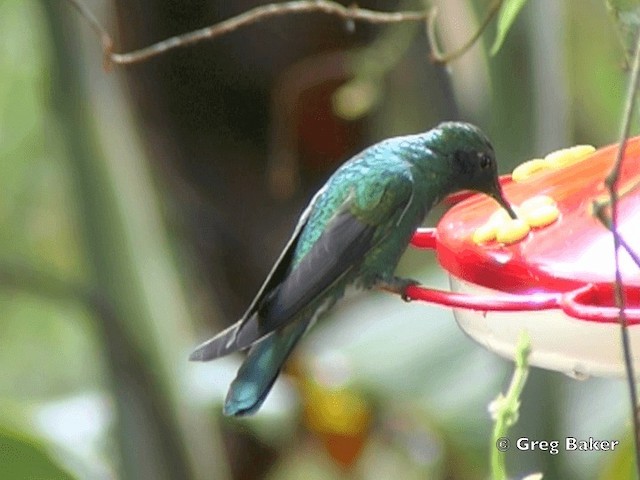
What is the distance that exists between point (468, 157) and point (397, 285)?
0.13m

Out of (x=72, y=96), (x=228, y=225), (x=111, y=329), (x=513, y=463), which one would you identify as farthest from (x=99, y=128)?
(x=513, y=463)

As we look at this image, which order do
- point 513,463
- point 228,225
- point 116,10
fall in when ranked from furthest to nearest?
1. point 228,225
2. point 116,10
3. point 513,463

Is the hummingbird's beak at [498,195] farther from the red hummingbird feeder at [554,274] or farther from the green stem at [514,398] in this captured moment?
the green stem at [514,398]

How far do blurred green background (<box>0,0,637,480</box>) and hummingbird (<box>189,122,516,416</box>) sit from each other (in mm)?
477

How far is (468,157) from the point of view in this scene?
992 millimetres

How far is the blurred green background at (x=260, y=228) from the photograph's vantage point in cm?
161

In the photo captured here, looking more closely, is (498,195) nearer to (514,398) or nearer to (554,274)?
(554,274)

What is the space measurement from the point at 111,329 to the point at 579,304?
3.35 feet

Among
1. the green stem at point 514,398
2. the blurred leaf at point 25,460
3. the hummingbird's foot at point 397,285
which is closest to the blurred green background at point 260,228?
the blurred leaf at point 25,460

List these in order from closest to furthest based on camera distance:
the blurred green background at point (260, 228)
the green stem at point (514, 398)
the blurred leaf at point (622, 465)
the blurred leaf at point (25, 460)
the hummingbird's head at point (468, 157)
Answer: the green stem at point (514, 398) < the hummingbird's head at point (468, 157) < the blurred leaf at point (622, 465) < the blurred leaf at point (25, 460) < the blurred green background at point (260, 228)

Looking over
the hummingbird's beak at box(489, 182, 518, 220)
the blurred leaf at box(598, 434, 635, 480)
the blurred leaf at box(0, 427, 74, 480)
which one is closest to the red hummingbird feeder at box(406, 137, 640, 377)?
the hummingbird's beak at box(489, 182, 518, 220)

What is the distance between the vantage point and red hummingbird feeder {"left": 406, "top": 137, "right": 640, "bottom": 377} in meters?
0.79

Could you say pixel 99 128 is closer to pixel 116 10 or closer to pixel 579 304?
pixel 116 10

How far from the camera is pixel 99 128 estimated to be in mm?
1745
